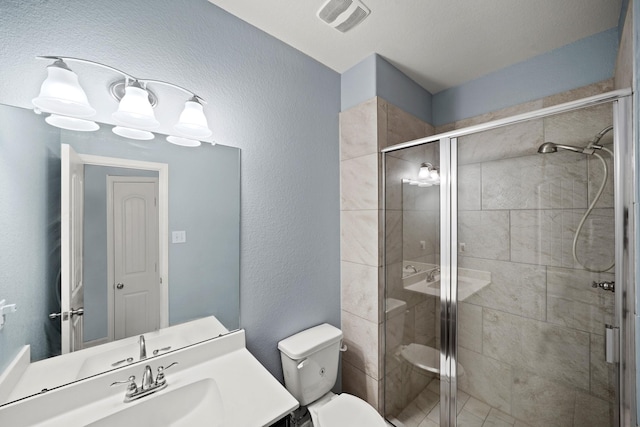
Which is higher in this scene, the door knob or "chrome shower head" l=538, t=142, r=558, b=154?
"chrome shower head" l=538, t=142, r=558, b=154

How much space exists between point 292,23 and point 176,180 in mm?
1028

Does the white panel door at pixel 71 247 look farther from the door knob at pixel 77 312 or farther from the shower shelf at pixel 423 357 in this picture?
the shower shelf at pixel 423 357

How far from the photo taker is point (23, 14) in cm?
83

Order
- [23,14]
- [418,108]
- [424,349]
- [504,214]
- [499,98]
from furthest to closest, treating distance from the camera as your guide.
Answer: 1. [418,108]
2. [499,98]
3. [424,349]
4. [504,214]
5. [23,14]

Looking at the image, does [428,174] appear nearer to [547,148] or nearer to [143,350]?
[547,148]

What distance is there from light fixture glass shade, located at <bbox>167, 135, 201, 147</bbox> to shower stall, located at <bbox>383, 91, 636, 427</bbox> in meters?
1.09

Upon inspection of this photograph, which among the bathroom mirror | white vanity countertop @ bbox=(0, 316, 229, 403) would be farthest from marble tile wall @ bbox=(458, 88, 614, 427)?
white vanity countertop @ bbox=(0, 316, 229, 403)

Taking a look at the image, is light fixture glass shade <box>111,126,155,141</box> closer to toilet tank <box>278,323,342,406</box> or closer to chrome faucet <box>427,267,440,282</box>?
toilet tank <box>278,323,342,406</box>

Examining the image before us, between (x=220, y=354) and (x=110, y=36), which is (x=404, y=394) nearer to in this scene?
(x=220, y=354)

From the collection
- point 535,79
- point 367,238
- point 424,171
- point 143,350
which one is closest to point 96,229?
point 143,350

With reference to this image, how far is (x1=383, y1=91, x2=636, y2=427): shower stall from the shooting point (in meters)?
0.95

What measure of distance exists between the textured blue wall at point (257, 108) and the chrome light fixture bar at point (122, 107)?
8 cm

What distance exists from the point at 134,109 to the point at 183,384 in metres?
1.10

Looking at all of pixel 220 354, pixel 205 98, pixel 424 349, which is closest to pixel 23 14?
pixel 205 98
